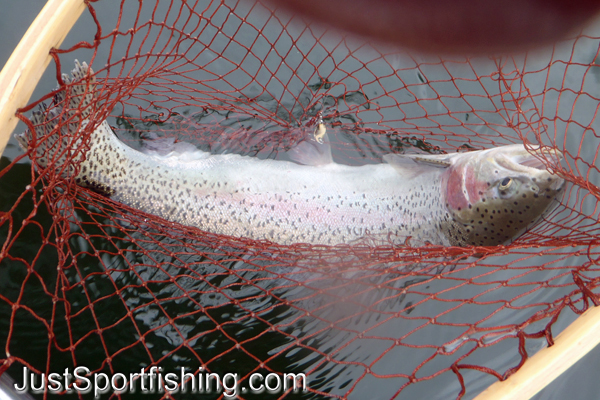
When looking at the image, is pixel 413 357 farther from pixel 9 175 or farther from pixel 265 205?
pixel 9 175

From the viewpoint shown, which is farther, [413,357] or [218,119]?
[218,119]

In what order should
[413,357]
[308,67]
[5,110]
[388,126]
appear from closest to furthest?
[5,110] < [413,357] < [388,126] < [308,67]

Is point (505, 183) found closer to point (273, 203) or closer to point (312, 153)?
point (312, 153)

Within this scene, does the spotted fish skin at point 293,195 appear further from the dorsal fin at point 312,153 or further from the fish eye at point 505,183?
the fish eye at point 505,183

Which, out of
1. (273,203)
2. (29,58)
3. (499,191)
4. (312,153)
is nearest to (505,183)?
(499,191)

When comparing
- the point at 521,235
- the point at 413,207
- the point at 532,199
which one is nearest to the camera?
the point at 532,199

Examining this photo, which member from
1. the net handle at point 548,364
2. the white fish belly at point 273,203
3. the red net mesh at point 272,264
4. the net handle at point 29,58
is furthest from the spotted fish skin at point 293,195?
the net handle at point 548,364

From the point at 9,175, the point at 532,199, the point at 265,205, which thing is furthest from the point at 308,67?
the point at 9,175

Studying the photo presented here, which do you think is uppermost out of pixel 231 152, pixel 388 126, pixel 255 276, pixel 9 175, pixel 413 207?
pixel 9 175
